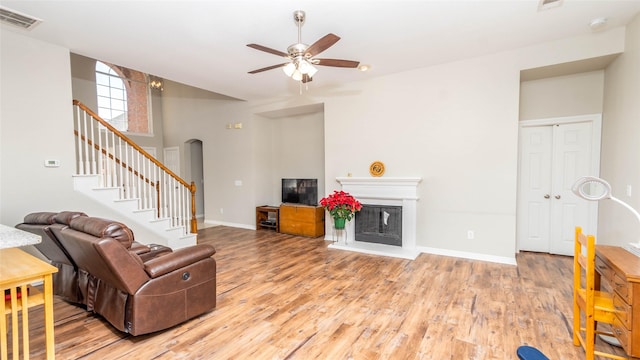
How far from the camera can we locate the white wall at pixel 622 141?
9.66 feet

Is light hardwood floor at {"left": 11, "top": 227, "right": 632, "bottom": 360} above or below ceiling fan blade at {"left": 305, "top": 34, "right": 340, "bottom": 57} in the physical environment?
below

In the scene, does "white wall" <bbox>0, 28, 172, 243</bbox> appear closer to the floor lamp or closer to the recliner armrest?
the recliner armrest

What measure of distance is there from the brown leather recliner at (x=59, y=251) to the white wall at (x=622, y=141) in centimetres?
542

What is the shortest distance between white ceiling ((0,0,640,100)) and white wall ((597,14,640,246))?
514mm

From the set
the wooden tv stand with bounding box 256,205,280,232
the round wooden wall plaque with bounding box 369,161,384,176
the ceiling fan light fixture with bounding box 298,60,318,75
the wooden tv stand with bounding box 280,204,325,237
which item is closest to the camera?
the ceiling fan light fixture with bounding box 298,60,318,75

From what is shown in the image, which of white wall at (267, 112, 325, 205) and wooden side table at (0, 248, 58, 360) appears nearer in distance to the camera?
wooden side table at (0, 248, 58, 360)

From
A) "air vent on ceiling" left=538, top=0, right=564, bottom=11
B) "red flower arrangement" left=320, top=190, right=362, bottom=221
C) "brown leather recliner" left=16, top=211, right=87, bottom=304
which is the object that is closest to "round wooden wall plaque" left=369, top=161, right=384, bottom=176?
"red flower arrangement" left=320, top=190, right=362, bottom=221

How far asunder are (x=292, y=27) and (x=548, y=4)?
2563 millimetres

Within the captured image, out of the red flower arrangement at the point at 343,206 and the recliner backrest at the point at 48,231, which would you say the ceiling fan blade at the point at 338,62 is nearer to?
the red flower arrangement at the point at 343,206

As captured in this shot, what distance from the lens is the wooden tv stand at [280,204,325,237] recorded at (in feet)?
18.9

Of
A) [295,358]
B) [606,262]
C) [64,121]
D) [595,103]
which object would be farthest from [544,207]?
[64,121]

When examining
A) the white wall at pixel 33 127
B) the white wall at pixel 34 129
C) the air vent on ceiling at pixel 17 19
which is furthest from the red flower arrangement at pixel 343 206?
the air vent on ceiling at pixel 17 19

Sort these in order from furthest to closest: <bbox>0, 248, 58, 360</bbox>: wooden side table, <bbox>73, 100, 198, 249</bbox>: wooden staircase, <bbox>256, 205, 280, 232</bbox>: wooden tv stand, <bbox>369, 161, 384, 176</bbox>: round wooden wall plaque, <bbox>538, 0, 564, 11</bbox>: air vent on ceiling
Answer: <bbox>256, 205, 280, 232</bbox>: wooden tv stand < <bbox>369, 161, 384, 176</bbox>: round wooden wall plaque < <bbox>73, 100, 198, 249</bbox>: wooden staircase < <bbox>538, 0, 564, 11</bbox>: air vent on ceiling < <bbox>0, 248, 58, 360</bbox>: wooden side table

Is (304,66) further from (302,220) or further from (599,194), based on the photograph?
(302,220)
